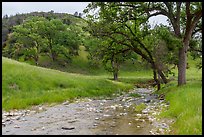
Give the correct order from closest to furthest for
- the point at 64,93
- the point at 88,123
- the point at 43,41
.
Answer: the point at 88,123, the point at 64,93, the point at 43,41

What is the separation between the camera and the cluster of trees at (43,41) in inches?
3942

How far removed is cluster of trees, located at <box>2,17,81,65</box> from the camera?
100 metres

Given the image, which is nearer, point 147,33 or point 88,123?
point 88,123

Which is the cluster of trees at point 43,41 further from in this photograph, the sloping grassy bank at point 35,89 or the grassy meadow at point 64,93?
the grassy meadow at point 64,93

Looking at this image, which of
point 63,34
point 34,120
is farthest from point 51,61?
point 34,120

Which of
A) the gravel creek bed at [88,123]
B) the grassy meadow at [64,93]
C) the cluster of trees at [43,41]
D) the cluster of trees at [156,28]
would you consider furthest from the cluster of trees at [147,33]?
the cluster of trees at [43,41]

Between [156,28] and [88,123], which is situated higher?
[156,28]

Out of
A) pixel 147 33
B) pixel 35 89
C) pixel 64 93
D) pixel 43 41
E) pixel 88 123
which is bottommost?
pixel 88 123

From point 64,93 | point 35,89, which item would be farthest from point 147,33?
point 35,89

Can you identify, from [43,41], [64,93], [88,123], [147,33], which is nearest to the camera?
[88,123]

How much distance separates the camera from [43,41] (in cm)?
10031

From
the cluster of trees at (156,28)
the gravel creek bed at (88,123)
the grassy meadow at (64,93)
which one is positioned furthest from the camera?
the cluster of trees at (156,28)

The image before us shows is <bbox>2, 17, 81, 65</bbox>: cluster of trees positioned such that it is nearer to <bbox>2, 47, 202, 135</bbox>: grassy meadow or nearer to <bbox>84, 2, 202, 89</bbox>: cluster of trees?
<bbox>2, 47, 202, 135</bbox>: grassy meadow

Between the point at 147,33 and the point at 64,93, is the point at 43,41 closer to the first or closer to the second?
the point at 147,33
